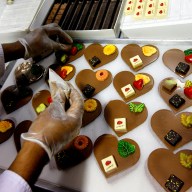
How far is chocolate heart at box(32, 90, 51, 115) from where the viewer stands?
190 centimetres

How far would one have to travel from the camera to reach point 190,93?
1.55m

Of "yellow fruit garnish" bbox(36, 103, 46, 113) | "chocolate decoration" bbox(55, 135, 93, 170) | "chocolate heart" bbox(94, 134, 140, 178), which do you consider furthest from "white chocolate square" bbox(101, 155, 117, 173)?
"yellow fruit garnish" bbox(36, 103, 46, 113)

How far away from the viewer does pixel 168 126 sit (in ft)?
4.96

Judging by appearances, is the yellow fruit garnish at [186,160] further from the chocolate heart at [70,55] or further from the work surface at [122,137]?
the chocolate heart at [70,55]

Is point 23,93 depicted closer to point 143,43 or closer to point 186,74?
point 143,43

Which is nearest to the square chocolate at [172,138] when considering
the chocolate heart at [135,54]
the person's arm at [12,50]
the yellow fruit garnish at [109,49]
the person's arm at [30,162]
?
the chocolate heart at [135,54]

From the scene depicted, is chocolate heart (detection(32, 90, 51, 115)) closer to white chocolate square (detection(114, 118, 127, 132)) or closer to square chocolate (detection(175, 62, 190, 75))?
white chocolate square (detection(114, 118, 127, 132))

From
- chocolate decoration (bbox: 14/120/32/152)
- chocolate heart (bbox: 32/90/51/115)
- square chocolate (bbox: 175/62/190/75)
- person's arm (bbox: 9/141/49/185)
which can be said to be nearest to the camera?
person's arm (bbox: 9/141/49/185)

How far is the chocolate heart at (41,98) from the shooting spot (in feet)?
6.23

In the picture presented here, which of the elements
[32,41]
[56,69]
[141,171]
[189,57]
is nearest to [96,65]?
[56,69]

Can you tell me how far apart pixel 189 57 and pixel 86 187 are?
101 cm

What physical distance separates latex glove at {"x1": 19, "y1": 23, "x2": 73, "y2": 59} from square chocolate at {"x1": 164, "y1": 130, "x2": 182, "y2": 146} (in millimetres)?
1035

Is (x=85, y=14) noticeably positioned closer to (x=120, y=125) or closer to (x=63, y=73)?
(x=63, y=73)

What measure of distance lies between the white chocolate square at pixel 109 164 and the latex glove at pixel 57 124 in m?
0.23
